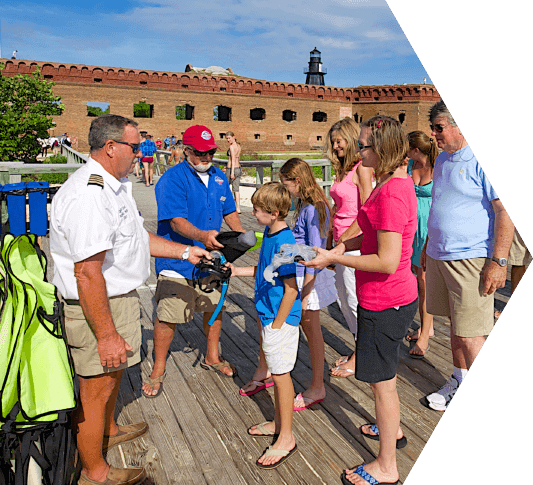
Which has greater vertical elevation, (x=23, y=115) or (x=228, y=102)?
(x=228, y=102)

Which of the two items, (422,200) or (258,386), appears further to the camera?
(422,200)

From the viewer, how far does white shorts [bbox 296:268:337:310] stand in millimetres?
3057

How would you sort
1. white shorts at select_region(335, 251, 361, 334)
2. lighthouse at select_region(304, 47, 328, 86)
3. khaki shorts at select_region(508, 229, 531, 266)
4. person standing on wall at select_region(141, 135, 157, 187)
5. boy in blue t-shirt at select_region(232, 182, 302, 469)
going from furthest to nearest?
1. lighthouse at select_region(304, 47, 328, 86)
2. person standing on wall at select_region(141, 135, 157, 187)
3. khaki shorts at select_region(508, 229, 531, 266)
4. white shorts at select_region(335, 251, 361, 334)
5. boy in blue t-shirt at select_region(232, 182, 302, 469)

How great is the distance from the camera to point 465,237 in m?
2.80

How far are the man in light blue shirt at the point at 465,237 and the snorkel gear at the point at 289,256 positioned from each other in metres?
1.00

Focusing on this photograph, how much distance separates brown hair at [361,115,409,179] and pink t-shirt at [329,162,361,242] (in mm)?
1038

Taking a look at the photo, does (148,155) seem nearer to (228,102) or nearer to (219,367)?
(219,367)

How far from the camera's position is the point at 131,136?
2.32 metres

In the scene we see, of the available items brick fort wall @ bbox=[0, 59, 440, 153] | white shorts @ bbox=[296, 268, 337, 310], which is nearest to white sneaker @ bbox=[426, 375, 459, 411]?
white shorts @ bbox=[296, 268, 337, 310]

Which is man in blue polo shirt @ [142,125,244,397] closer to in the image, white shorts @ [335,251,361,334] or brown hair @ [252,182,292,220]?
brown hair @ [252,182,292,220]

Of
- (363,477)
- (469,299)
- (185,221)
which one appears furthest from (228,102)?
(363,477)

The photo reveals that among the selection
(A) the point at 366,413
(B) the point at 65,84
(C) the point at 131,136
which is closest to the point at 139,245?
(C) the point at 131,136

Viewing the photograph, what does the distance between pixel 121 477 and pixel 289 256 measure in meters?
1.42

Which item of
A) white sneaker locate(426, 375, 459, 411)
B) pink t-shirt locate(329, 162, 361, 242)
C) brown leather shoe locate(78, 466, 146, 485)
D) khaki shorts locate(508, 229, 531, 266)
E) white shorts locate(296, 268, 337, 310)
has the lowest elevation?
brown leather shoe locate(78, 466, 146, 485)
